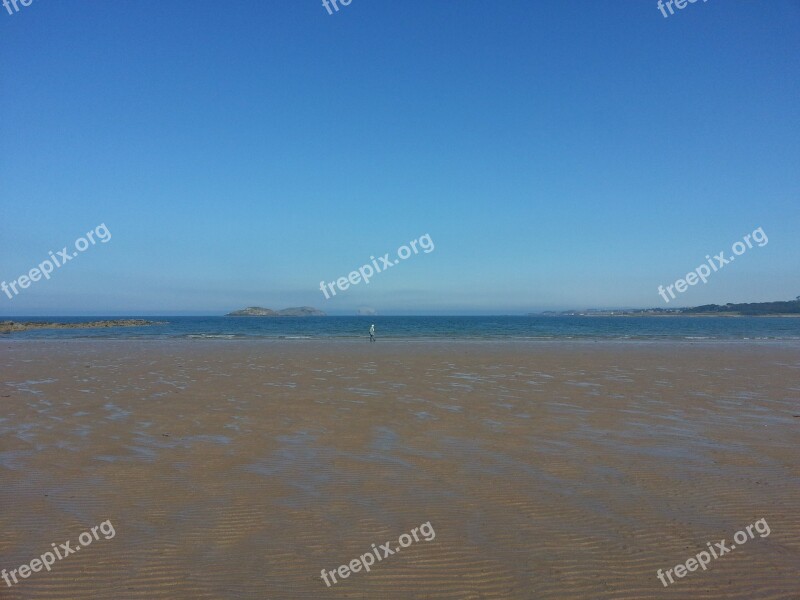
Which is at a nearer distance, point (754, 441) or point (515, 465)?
point (515, 465)

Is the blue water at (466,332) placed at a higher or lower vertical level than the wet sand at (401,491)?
higher

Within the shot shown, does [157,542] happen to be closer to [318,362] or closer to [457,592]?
[457,592]

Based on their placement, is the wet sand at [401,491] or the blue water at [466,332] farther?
the blue water at [466,332]

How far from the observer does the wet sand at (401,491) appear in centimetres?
501

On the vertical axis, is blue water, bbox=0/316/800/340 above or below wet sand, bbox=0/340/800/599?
above

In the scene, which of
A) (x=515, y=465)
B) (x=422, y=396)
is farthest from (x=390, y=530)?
(x=422, y=396)

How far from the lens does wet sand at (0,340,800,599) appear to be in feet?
16.4

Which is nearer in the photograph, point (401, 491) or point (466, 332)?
point (401, 491)

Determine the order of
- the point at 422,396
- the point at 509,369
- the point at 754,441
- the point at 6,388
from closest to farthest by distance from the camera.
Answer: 1. the point at 754,441
2. the point at 422,396
3. the point at 6,388
4. the point at 509,369

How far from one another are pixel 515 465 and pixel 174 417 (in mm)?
8417

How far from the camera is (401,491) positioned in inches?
287

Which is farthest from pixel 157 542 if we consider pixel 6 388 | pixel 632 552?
pixel 6 388

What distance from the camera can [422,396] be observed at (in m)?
15.4

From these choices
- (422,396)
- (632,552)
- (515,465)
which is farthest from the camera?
(422,396)
